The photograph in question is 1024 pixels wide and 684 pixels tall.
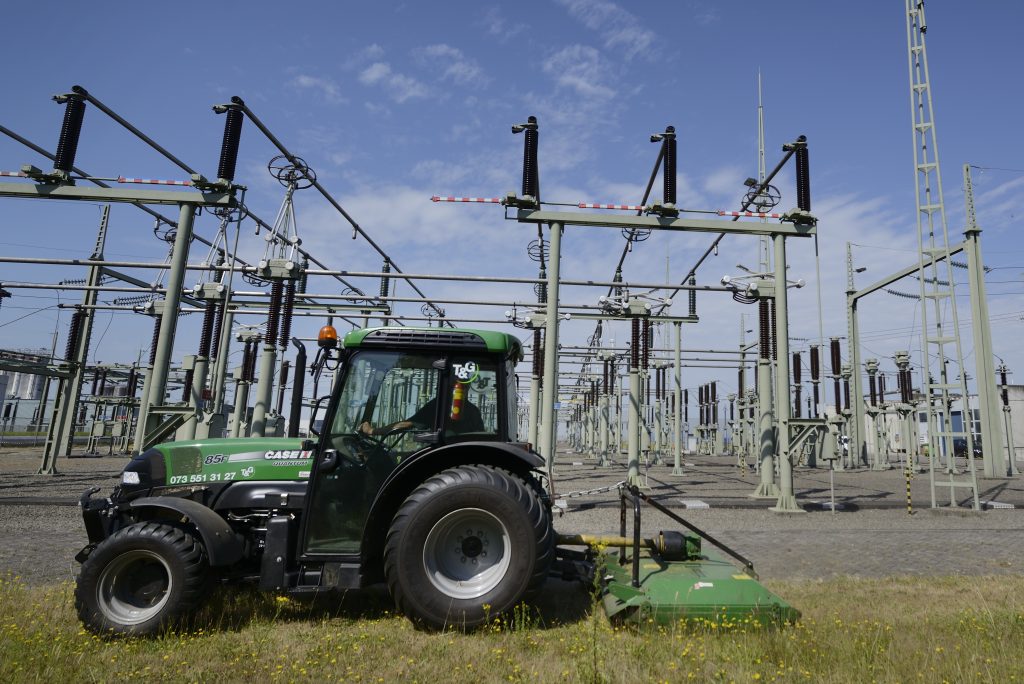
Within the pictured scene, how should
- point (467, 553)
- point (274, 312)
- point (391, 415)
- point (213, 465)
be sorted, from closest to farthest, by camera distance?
point (467, 553) < point (391, 415) < point (213, 465) < point (274, 312)

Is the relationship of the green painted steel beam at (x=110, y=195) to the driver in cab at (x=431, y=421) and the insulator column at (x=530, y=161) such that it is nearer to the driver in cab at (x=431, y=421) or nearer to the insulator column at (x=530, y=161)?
the insulator column at (x=530, y=161)

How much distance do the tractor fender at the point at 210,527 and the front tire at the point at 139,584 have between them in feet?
0.42

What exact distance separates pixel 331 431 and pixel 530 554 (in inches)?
73.9

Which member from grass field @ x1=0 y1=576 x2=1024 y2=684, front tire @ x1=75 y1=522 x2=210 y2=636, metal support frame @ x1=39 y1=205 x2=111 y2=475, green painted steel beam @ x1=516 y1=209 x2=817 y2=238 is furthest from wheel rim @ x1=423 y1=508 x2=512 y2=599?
metal support frame @ x1=39 y1=205 x2=111 y2=475

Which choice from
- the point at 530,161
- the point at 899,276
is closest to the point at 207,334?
the point at 530,161

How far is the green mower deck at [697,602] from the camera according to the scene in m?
4.47

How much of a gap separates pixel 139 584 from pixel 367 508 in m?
1.80

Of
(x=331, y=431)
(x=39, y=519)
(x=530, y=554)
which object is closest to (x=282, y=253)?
(x=39, y=519)

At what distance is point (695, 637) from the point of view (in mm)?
4297

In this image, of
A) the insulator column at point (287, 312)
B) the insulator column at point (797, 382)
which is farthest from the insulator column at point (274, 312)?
the insulator column at point (797, 382)

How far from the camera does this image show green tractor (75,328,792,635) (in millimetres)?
4395

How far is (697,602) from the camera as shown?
454cm

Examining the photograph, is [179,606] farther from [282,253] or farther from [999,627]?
[282,253]

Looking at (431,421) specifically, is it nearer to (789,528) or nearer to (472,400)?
(472,400)
